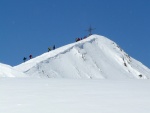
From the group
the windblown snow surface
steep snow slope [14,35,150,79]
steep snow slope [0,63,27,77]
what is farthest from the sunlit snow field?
steep snow slope [14,35,150,79]

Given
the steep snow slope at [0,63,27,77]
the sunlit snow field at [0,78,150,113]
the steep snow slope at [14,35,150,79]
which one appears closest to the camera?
the sunlit snow field at [0,78,150,113]

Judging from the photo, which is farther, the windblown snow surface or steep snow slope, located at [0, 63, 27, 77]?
steep snow slope, located at [0, 63, 27, 77]

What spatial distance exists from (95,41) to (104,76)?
47.3 feet

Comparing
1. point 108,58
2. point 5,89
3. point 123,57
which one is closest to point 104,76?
point 108,58

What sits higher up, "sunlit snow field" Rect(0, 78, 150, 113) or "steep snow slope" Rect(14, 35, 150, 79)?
"steep snow slope" Rect(14, 35, 150, 79)

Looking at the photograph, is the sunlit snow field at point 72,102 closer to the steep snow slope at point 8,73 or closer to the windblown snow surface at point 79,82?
the windblown snow surface at point 79,82

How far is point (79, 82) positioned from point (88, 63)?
7652 centimetres

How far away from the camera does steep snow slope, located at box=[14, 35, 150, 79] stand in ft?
222

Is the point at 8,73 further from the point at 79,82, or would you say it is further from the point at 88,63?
the point at 88,63

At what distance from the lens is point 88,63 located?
86812mm

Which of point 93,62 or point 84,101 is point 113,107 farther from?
point 93,62

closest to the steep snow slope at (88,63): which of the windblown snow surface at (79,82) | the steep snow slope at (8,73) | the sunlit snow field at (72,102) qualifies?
the windblown snow surface at (79,82)

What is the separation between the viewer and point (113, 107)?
5625mm

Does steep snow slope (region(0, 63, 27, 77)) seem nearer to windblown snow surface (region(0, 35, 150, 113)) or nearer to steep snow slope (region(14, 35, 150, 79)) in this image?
windblown snow surface (region(0, 35, 150, 113))
